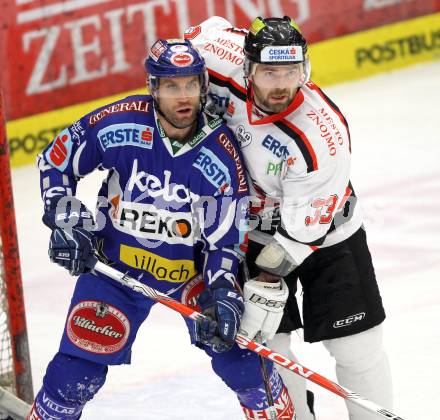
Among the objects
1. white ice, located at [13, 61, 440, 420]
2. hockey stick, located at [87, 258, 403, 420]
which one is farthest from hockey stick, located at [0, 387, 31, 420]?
hockey stick, located at [87, 258, 403, 420]

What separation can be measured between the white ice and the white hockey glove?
820 millimetres

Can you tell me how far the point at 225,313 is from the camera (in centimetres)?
384

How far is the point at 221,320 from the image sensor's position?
151 inches

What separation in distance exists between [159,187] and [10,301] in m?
1.00

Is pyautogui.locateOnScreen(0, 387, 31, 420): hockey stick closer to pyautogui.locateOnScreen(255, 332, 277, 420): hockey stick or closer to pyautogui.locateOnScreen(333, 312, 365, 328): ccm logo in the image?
pyautogui.locateOnScreen(255, 332, 277, 420): hockey stick

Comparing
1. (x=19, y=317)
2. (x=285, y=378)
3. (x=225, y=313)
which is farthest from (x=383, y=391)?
(x=19, y=317)

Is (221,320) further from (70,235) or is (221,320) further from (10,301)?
(10,301)

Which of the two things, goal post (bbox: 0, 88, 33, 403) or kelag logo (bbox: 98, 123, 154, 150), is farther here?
goal post (bbox: 0, 88, 33, 403)

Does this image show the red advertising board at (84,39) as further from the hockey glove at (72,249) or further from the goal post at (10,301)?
the hockey glove at (72,249)

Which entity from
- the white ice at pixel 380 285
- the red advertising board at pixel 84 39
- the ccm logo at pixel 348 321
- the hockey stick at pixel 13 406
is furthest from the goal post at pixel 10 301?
the red advertising board at pixel 84 39

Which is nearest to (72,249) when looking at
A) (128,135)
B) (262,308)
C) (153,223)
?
(153,223)

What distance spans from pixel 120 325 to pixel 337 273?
754 millimetres

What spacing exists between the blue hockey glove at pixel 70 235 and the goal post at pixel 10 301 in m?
0.55

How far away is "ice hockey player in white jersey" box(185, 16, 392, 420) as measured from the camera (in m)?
3.88
